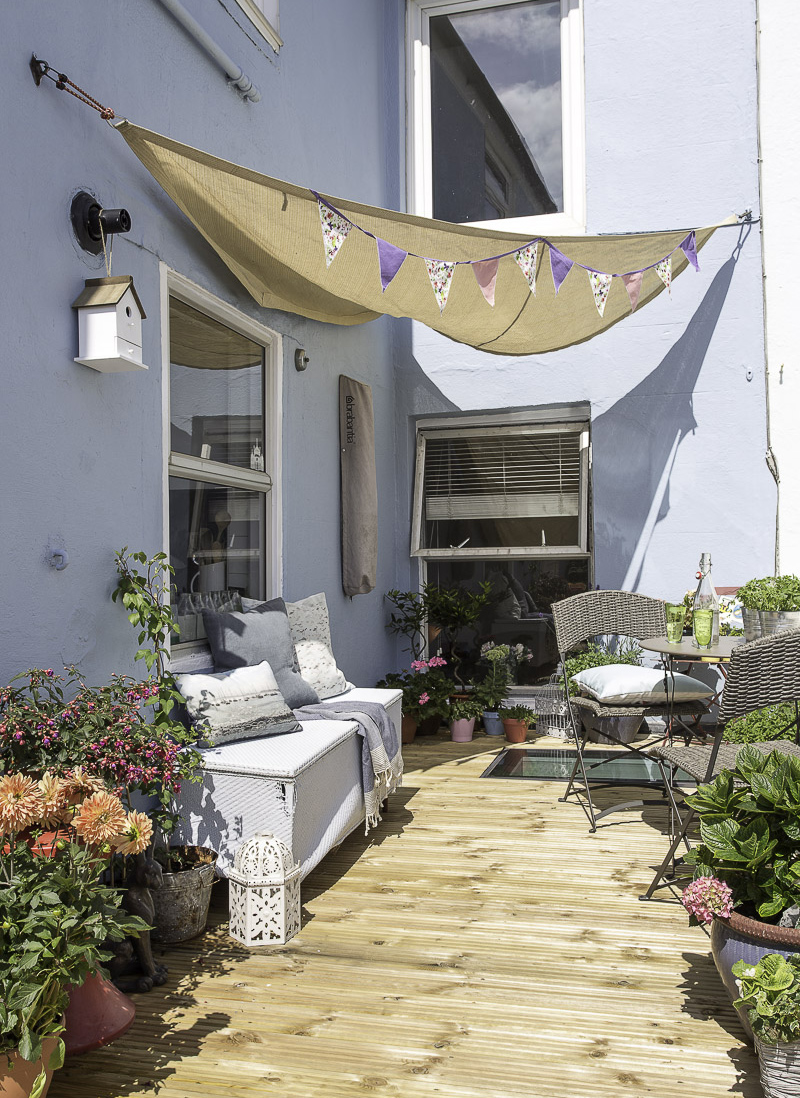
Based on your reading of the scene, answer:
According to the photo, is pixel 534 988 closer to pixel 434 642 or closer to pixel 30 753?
pixel 30 753

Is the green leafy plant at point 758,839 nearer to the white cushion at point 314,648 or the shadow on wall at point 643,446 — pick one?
the white cushion at point 314,648

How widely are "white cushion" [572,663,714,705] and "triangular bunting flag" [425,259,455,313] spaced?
187 centimetres

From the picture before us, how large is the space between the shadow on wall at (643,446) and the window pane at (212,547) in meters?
2.81

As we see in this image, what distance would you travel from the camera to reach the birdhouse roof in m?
2.73

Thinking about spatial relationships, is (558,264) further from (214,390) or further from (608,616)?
(608,616)

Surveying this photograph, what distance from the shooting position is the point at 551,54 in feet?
20.9

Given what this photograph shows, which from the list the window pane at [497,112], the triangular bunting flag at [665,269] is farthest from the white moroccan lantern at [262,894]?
the window pane at [497,112]

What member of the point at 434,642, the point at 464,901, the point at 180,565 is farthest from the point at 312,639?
the point at 434,642

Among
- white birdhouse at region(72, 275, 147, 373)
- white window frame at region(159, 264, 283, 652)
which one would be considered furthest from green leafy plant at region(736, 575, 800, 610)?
white birdhouse at region(72, 275, 147, 373)

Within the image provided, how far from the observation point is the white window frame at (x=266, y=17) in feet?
13.3

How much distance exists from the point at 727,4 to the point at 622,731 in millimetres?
4947

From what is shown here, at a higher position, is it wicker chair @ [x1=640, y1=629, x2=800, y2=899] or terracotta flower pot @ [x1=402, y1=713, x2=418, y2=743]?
wicker chair @ [x1=640, y1=629, x2=800, y2=899]

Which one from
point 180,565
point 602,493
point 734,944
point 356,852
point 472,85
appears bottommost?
point 356,852

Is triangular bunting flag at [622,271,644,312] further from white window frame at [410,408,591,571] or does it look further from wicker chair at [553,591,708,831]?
white window frame at [410,408,591,571]
